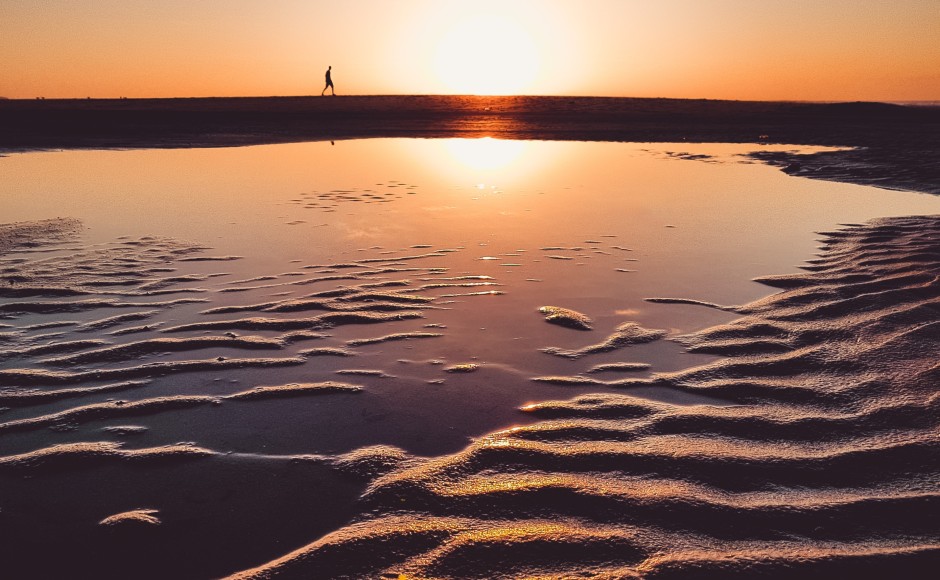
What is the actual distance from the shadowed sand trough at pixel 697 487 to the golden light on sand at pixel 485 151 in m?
12.2

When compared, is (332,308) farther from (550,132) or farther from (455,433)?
(550,132)

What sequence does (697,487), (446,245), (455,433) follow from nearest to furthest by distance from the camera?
(697,487) → (455,433) → (446,245)

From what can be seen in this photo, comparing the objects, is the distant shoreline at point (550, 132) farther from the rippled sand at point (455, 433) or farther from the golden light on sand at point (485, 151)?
the rippled sand at point (455, 433)

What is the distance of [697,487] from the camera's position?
2641 mm

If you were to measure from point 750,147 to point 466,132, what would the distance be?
11.8 meters

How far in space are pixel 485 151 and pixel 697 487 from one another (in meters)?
18.0

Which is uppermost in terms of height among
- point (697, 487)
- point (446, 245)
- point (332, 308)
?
point (446, 245)

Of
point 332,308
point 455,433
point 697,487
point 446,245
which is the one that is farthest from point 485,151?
point 697,487

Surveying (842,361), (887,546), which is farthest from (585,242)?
(887,546)

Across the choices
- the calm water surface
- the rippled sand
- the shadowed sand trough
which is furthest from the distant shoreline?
the shadowed sand trough

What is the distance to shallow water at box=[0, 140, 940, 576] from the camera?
3.11 m

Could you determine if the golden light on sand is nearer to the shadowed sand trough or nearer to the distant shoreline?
the distant shoreline

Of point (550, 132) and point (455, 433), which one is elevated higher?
point (550, 132)

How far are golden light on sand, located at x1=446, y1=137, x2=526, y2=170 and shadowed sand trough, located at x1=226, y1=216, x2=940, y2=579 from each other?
40.0 feet
